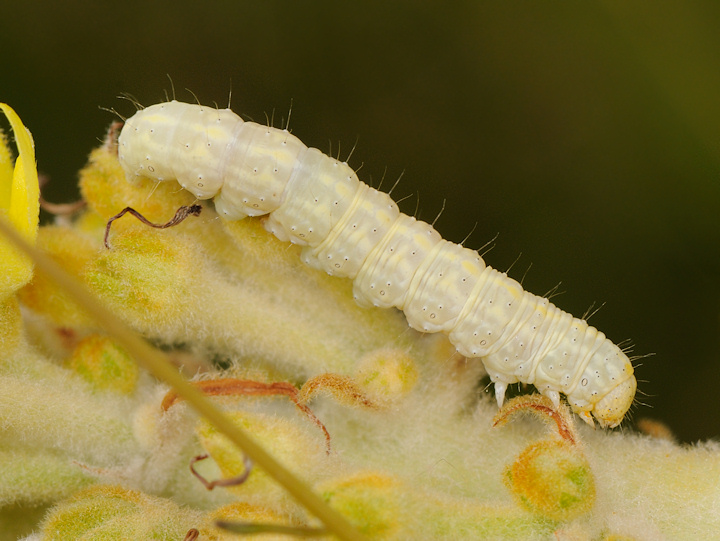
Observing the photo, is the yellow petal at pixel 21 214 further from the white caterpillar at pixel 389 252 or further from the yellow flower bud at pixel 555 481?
the yellow flower bud at pixel 555 481

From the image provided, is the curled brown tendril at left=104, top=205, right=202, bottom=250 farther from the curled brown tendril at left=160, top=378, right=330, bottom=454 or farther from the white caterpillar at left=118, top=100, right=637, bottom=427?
the curled brown tendril at left=160, top=378, right=330, bottom=454

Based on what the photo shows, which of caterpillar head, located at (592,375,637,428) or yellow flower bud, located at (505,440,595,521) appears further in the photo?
caterpillar head, located at (592,375,637,428)

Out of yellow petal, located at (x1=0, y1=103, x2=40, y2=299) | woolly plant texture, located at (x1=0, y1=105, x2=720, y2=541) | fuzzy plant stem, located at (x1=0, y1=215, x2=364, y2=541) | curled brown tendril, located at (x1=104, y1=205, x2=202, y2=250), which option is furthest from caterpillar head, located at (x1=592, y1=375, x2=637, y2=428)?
yellow petal, located at (x1=0, y1=103, x2=40, y2=299)

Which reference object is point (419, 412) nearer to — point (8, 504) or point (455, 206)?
point (8, 504)

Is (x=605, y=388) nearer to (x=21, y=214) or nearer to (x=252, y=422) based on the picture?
(x=252, y=422)

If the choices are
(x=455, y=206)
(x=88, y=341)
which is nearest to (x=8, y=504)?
(x=88, y=341)

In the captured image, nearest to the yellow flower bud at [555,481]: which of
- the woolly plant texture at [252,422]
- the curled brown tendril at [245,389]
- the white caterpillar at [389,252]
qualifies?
the woolly plant texture at [252,422]
